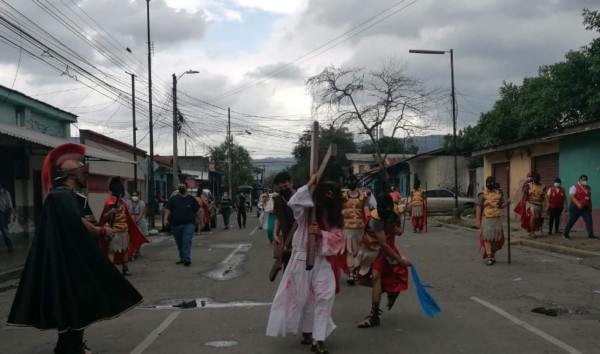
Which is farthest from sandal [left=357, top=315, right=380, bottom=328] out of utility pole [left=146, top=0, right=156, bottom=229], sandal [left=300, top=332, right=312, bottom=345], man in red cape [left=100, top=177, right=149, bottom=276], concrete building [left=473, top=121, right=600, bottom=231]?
utility pole [left=146, top=0, right=156, bottom=229]

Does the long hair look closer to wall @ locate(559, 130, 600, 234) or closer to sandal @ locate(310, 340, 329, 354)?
sandal @ locate(310, 340, 329, 354)

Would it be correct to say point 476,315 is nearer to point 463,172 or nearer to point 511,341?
point 511,341

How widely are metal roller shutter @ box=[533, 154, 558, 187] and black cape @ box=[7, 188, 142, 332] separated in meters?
19.6

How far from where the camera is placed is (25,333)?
7113 millimetres

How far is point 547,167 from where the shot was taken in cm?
2289

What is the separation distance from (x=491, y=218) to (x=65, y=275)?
9070 mm

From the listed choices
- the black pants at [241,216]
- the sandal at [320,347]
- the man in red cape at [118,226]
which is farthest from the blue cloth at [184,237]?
the black pants at [241,216]

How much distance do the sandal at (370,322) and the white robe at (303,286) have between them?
106cm

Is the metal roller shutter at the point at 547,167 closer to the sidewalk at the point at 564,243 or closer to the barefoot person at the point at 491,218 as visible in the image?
the sidewalk at the point at 564,243

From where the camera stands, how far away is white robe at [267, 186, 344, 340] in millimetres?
5969

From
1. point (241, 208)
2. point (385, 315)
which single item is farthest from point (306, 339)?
point (241, 208)

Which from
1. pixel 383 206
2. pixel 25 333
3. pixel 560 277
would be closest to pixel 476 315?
pixel 383 206

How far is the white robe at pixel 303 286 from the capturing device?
19.6 ft

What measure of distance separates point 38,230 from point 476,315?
5.09 meters
